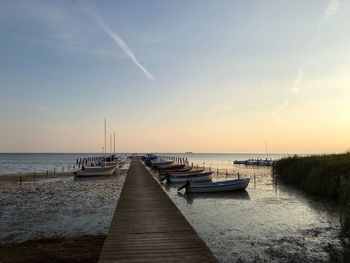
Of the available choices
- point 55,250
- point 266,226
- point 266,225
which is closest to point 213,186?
point 266,225

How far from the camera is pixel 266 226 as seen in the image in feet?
59.5

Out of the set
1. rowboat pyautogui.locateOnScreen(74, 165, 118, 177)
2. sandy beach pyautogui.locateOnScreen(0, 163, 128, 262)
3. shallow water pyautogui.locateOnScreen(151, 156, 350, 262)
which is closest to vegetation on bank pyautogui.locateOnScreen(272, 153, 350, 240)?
shallow water pyautogui.locateOnScreen(151, 156, 350, 262)

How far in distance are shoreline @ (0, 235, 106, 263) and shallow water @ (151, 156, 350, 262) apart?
4.08m

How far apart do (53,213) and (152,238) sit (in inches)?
430

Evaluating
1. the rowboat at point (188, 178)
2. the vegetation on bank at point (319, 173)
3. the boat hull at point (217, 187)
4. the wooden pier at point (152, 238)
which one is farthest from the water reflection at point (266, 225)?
the rowboat at point (188, 178)

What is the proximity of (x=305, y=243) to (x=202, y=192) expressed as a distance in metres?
16.4

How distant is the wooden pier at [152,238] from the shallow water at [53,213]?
1.96 meters

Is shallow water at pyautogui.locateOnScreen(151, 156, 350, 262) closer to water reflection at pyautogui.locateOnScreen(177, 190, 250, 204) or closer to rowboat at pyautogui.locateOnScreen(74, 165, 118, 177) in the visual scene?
water reflection at pyautogui.locateOnScreen(177, 190, 250, 204)

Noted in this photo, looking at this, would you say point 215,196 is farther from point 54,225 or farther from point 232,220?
point 54,225

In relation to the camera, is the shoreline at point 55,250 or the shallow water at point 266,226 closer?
the shoreline at point 55,250

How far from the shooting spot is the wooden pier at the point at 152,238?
10250 millimetres

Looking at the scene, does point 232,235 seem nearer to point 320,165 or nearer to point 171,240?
point 171,240

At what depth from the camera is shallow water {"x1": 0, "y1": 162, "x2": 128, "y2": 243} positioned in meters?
16.8

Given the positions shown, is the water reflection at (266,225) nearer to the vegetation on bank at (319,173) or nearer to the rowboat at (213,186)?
the rowboat at (213,186)
